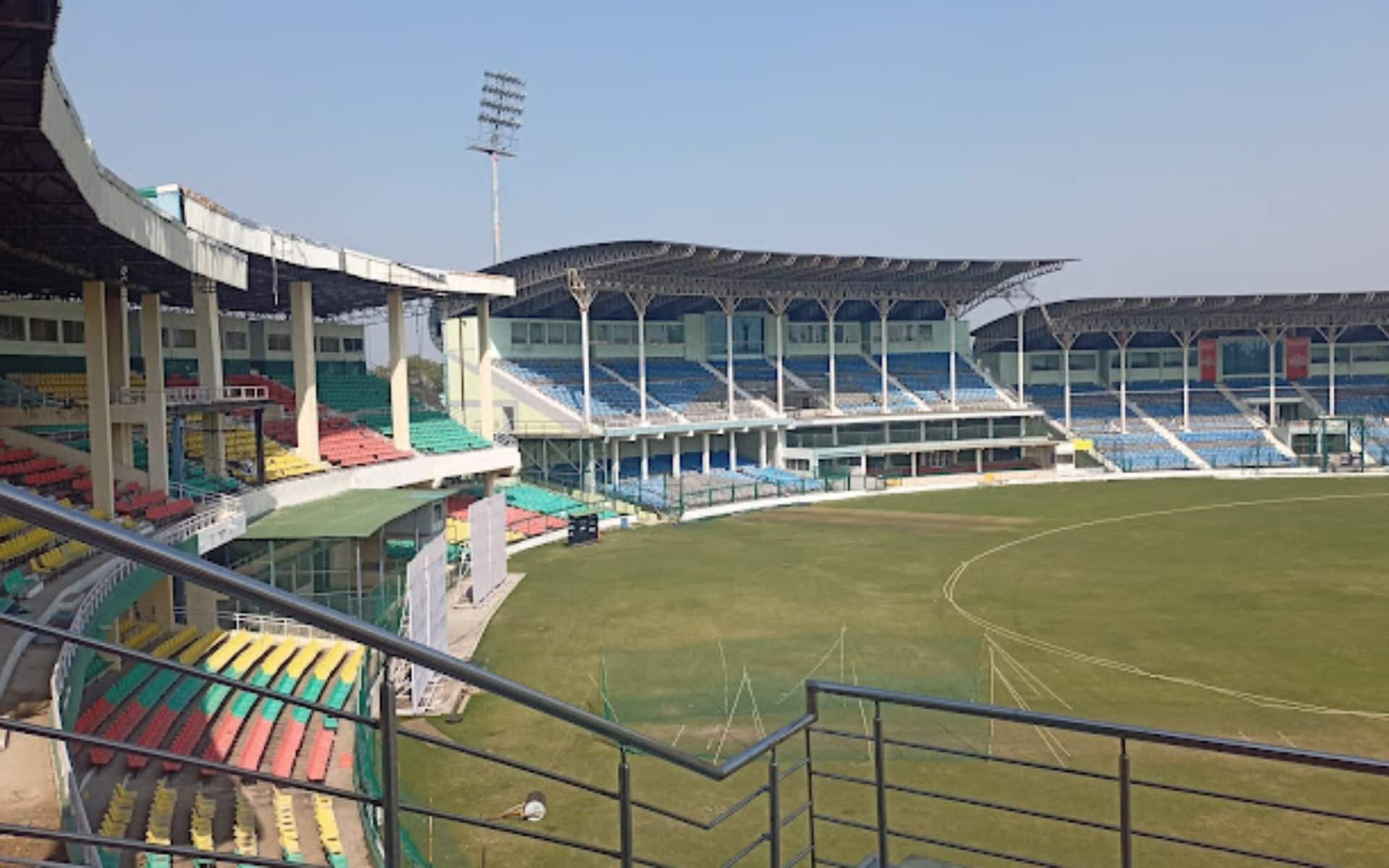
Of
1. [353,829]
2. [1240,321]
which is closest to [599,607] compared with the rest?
[353,829]

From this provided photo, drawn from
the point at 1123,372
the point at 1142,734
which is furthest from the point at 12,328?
the point at 1123,372

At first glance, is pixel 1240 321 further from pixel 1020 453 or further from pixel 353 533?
pixel 353 533

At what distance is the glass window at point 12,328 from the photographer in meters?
31.7

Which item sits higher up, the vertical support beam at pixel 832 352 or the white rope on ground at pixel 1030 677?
the vertical support beam at pixel 832 352

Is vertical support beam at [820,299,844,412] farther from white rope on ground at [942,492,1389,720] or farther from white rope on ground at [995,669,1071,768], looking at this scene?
white rope on ground at [995,669,1071,768]

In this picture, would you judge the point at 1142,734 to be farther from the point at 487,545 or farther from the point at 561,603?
the point at 487,545

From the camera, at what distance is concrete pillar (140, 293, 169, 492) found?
76.5 ft

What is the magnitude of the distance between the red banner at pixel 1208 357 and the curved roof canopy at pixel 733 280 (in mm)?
19633

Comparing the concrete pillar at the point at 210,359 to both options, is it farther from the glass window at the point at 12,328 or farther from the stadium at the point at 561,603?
the glass window at the point at 12,328

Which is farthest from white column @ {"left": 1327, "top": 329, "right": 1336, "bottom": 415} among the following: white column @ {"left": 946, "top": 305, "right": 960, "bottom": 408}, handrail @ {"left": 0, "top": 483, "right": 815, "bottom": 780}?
handrail @ {"left": 0, "top": 483, "right": 815, "bottom": 780}

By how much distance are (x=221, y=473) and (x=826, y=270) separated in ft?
144

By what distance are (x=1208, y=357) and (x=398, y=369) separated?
6662cm

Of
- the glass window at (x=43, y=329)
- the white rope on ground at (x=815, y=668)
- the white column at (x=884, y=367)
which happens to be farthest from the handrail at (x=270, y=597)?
the white column at (x=884, y=367)

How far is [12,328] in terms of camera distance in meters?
32.2
